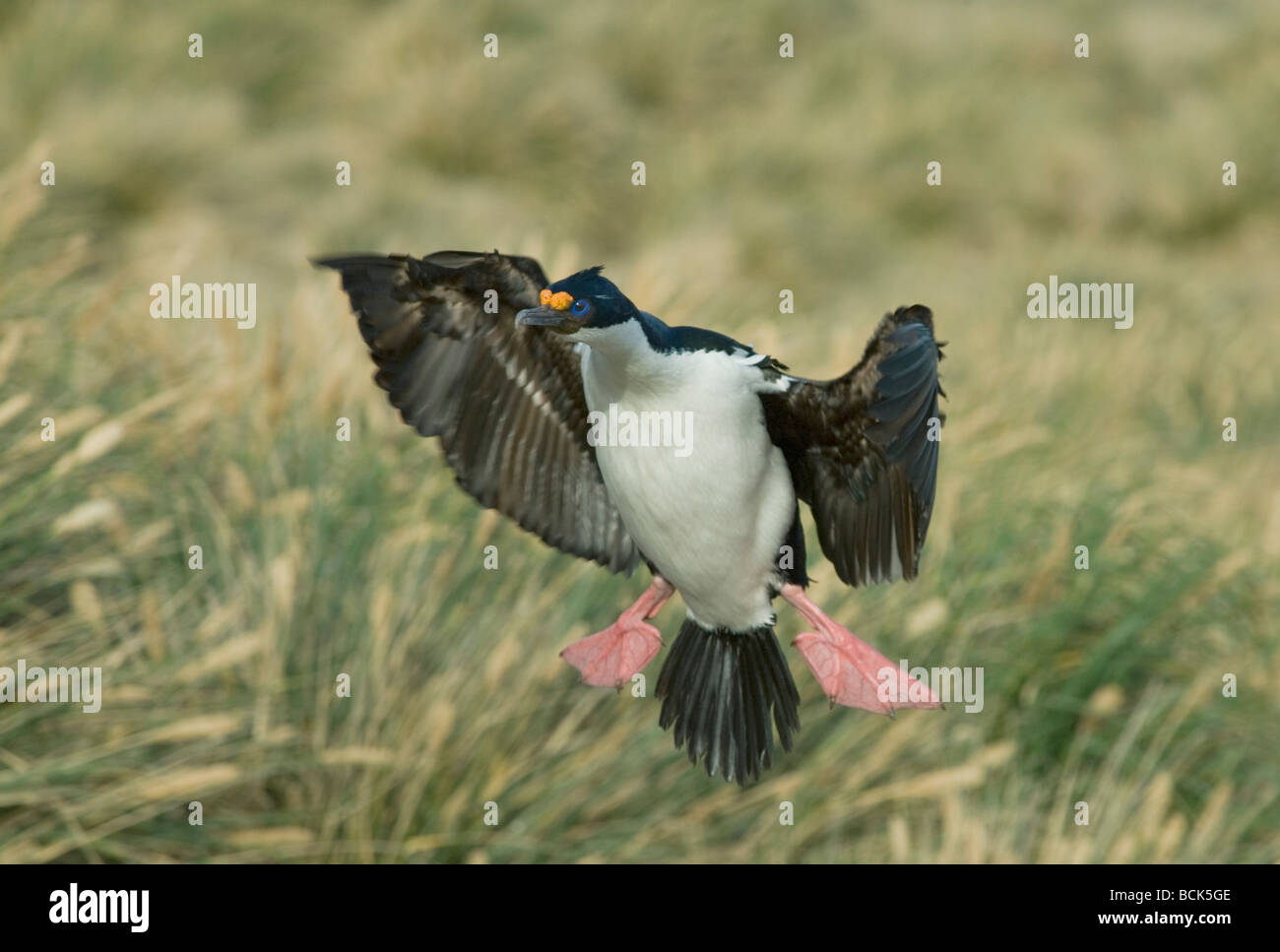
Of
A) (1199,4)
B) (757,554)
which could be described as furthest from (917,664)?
(1199,4)

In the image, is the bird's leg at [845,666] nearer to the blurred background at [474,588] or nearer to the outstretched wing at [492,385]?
the outstretched wing at [492,385]

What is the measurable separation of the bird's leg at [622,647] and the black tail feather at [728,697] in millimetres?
40

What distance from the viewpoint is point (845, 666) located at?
5.03 ft

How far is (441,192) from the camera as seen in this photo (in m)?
9.76

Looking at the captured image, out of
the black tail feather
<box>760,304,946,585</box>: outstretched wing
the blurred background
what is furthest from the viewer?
the blurred background

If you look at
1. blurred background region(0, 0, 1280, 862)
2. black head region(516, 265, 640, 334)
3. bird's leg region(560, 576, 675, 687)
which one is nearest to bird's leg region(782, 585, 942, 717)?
bird's leg region(560, 576, 675, 687)

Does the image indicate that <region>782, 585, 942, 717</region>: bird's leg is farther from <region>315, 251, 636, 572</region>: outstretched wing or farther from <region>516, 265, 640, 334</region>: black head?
<region>516, 265, 640, 334</region>: black head

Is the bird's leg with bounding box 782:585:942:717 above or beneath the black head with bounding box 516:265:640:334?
beneath

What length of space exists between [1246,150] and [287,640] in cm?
1281

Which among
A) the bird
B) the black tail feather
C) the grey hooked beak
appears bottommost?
the black tail feather

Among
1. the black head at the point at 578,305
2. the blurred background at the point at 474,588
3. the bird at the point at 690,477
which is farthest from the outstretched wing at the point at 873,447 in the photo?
the blurred background at the point at 474,588

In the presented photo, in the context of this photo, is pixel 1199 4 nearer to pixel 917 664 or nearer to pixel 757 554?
pixel 917 664

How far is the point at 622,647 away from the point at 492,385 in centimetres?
32

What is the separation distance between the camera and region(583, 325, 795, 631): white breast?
1435 millimetres
